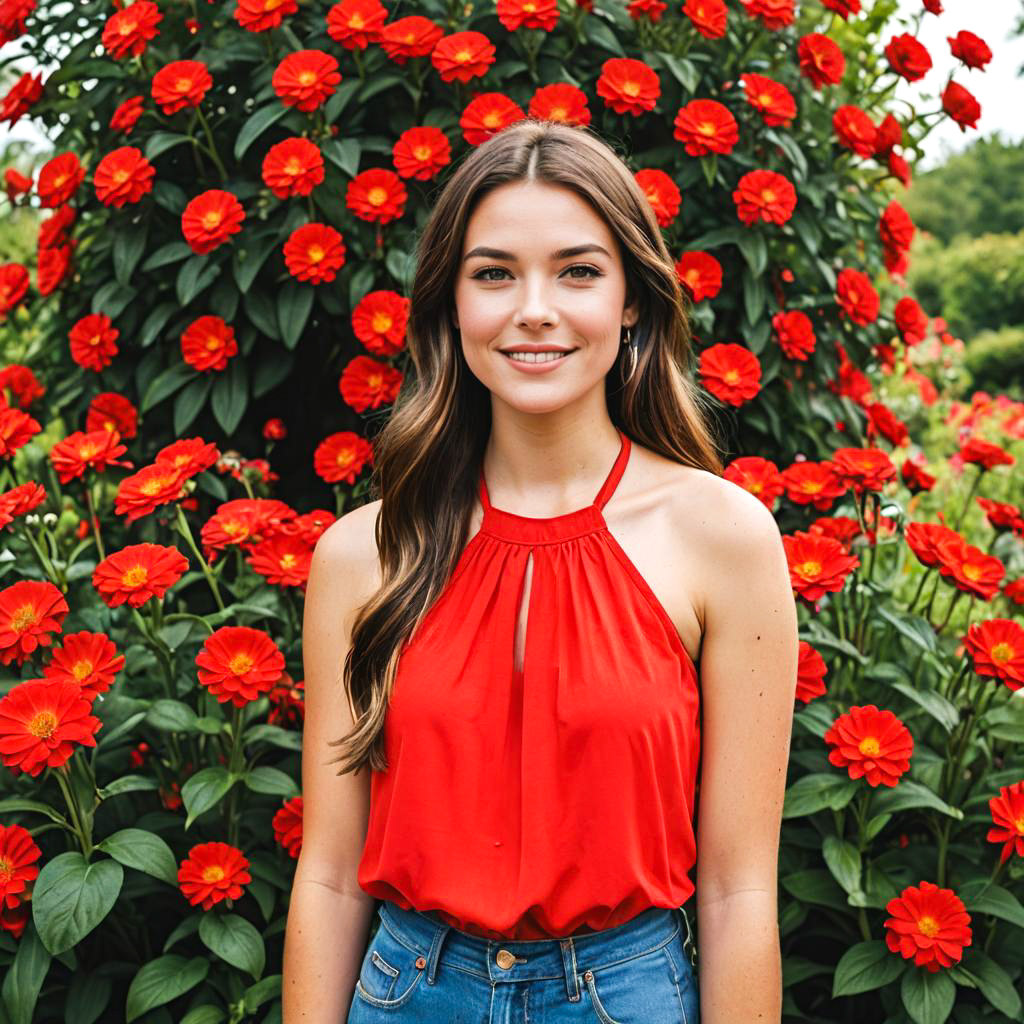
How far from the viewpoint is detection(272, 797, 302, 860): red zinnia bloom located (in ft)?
6.90

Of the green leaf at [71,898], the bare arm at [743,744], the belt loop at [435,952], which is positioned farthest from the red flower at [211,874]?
the bare arm at [743,744]

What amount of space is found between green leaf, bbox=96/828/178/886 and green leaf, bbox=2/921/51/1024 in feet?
0.42

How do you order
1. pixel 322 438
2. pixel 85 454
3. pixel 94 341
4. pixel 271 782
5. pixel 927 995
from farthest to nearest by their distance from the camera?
1. pixel 322 438
2. pixel 94 341
3. pixel 85 454
4. pixel 271 782
5. pixel 927 995

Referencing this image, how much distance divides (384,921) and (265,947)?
544mm

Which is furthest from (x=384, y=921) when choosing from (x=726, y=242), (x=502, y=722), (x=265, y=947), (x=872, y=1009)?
(x=726, y=242)

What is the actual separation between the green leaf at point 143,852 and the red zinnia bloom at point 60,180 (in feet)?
4.74

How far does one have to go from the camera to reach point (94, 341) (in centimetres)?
266

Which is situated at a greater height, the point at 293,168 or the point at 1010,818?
the point at 293,168

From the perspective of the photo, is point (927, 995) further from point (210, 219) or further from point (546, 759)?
point (210, 219)

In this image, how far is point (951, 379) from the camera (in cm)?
530

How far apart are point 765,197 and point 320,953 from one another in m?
1.69

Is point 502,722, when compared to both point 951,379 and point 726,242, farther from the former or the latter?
point 951,379

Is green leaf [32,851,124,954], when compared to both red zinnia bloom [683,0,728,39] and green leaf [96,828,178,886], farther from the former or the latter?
red zinnia bloom [683,0,728,39]

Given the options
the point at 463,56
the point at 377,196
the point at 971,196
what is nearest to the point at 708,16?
the point at 463,56
